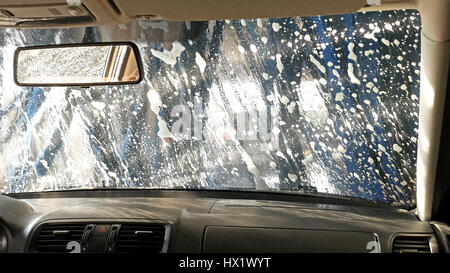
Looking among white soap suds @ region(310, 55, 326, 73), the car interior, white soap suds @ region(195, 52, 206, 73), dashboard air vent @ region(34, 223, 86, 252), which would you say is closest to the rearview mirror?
the car interior

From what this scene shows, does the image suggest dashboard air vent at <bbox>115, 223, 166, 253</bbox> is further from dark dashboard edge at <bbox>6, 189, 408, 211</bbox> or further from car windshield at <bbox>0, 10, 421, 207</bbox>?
car windshield at <bbox>0, 10, 421, 207</bbox>

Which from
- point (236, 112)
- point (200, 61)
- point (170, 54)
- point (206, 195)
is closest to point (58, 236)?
point (206, 195)

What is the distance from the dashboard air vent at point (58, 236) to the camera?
10.2 feet

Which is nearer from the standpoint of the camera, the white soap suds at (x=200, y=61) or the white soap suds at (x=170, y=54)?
the white soap suds at (x=200, y=61)

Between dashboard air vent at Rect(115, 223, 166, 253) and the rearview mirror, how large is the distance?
124cm

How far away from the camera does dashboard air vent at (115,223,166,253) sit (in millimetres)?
3006

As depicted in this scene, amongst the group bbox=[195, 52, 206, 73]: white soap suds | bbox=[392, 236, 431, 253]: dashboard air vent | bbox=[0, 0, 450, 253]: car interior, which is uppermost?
bbox=[195, 52, 206, 73]: white soap suds

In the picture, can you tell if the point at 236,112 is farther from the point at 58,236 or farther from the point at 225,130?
the point at 58,236

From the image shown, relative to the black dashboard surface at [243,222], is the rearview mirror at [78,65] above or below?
above

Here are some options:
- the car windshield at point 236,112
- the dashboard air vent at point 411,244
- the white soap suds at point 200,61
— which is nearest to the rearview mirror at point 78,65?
the car windshield at point 236,112

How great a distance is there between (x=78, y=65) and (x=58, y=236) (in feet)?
4.62

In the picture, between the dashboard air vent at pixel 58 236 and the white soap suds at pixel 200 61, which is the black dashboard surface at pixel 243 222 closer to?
the dashboard air vent at pixel 58 236
